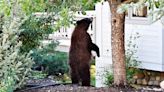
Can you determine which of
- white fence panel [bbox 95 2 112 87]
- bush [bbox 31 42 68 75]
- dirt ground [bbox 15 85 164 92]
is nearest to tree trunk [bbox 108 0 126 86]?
dirt ground [bbox 15 85 164 92]

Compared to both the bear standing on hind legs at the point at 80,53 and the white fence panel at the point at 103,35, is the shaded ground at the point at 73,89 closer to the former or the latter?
the bear standing on hind legs at the point at 80,53

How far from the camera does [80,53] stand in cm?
923

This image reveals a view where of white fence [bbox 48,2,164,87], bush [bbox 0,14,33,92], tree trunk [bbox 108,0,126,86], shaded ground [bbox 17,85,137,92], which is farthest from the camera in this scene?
white fence [bbox 48,2,164,87]

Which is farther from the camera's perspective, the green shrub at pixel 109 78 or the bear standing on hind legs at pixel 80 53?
the green shrub at pixel 109 78

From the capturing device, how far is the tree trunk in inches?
316

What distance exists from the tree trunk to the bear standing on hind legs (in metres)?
1.03

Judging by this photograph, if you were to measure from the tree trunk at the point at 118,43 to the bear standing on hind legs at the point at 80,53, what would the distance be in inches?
40.7

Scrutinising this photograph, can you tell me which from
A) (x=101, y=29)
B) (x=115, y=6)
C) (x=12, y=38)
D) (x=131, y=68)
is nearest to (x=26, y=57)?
(x=12, y=38)

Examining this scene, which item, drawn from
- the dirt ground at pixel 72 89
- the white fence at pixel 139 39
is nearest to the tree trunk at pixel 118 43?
the dirt ground at pixel 72 89

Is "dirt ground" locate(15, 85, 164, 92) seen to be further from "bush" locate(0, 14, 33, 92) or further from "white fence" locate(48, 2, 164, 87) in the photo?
"white fence" locate(48, 2, 164, 87)

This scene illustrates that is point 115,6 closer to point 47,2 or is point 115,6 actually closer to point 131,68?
point 47,2

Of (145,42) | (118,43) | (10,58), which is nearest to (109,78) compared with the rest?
(145,42)

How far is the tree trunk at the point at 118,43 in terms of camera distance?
8.02m

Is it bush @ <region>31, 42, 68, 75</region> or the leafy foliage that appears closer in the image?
the leafy foliage
